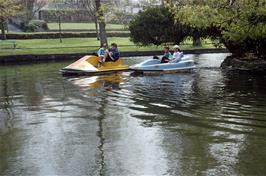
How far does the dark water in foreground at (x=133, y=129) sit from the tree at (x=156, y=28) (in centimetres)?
1671

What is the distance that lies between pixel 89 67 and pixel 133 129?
12566 millimetres

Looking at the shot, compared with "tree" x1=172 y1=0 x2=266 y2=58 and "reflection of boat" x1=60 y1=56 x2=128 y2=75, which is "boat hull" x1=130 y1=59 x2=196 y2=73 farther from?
"tree" x1=172 y1=0 x2=266 y2=58

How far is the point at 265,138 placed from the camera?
910 cm

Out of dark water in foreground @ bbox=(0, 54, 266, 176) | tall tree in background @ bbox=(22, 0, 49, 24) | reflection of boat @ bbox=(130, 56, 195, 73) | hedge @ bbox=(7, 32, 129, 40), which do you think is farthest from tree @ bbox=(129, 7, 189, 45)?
tall tree in background @ bbox=(22, 0, 49, 24)

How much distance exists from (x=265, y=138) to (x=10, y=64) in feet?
75.7

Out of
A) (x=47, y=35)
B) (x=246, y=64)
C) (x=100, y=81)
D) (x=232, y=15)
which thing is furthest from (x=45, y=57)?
(x=47, y=35)

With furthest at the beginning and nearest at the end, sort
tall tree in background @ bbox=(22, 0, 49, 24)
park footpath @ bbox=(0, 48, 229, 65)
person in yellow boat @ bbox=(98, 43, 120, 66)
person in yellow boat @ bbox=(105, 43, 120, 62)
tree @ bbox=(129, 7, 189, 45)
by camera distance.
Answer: tall tree in background @ bbox=(22, 0, 49, 24) < tree @ bbox=(129, 7, 189, 45) < park footpath @ bbox=(0, 48, 229, 65) < person in yellow boat @ bbox=(105, 43, 120, 62) < person in yellow boat @ bbox=(98, 43, 120, 66)

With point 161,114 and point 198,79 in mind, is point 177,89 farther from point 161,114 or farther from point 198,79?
point 161,114

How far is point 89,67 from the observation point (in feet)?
73.2

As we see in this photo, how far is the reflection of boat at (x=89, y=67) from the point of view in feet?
72.2

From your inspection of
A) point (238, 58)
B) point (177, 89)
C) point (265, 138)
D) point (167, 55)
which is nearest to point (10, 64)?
point (167, 55)

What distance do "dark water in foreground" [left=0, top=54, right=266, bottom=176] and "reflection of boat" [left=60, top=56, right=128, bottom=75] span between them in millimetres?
4164

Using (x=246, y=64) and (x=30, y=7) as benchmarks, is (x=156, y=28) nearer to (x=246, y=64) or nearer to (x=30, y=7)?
(x=246, y=64)

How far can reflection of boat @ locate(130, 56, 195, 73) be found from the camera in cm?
2209
